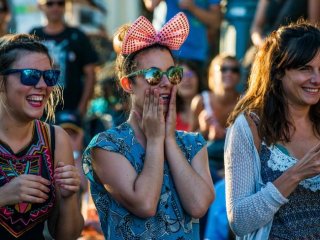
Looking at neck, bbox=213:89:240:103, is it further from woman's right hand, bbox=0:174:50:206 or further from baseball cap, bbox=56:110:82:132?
woman's right hand, bbox=0:174:50:206

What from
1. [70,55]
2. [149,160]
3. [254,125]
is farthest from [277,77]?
[70,55]

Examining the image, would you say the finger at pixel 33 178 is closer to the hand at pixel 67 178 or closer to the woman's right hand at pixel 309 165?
the hand at pixel 67 178

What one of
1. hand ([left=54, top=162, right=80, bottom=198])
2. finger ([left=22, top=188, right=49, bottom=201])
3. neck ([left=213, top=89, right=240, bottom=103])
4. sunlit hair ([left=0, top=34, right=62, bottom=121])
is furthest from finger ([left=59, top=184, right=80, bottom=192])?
neck ([left=213, top=89, right=240, bottom=103])

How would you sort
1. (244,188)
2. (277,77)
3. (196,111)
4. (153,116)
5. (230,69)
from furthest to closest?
1. (196,111)
2. (230,69)
3. (277,77)
4. (244,188)
5. (153,116)

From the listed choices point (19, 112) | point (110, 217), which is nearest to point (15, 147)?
point (19, 112)

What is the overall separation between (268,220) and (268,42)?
3.34 ft

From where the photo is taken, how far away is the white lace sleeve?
13.9 ft

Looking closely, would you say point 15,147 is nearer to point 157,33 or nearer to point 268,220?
point 157,33

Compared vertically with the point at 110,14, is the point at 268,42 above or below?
above

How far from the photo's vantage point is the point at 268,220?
4266mm

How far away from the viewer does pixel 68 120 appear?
7504 millimetres

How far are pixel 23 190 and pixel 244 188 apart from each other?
3.94ft

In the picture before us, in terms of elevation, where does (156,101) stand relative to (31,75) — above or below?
below

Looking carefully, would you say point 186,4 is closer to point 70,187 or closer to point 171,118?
point 171,118
